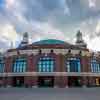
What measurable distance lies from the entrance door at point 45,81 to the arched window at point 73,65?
16.1ft

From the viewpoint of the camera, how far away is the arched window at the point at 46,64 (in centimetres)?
4675

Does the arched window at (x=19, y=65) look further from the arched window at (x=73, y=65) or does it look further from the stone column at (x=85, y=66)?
the stone column at (x=85, y=66)

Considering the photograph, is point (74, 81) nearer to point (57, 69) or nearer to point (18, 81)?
point (57, 69)

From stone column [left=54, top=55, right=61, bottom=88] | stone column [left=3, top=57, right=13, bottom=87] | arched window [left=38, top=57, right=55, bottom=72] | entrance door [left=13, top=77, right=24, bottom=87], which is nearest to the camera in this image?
stone column [left=54, top=55, right=61, bottom=88]

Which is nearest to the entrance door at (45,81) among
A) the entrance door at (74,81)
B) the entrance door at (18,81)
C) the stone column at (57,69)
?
the stone column at (57,69)

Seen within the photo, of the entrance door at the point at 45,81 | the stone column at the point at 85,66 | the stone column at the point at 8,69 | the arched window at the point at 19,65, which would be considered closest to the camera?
the entrance door at the point at 45,81

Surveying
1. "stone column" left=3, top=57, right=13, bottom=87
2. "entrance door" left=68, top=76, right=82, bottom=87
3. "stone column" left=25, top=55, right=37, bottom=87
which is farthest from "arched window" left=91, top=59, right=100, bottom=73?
"stone column" left=3, top=57, right=13, bottom=87

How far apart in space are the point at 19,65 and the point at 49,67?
749 centimetres

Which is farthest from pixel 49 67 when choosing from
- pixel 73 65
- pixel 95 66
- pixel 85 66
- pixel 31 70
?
pixel 95 66

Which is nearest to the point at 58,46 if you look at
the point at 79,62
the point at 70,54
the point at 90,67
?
the point at 70,54

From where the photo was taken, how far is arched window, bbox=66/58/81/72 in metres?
47.2

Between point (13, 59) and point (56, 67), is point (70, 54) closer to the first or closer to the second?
point (56, 67)

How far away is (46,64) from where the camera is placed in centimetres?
4706

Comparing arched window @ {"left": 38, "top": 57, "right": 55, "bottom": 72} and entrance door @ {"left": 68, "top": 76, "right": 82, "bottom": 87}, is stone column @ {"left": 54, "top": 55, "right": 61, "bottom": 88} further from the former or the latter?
entrance door @ {"left": 68, "top": 76, "right": 82, "bottom": 87}
